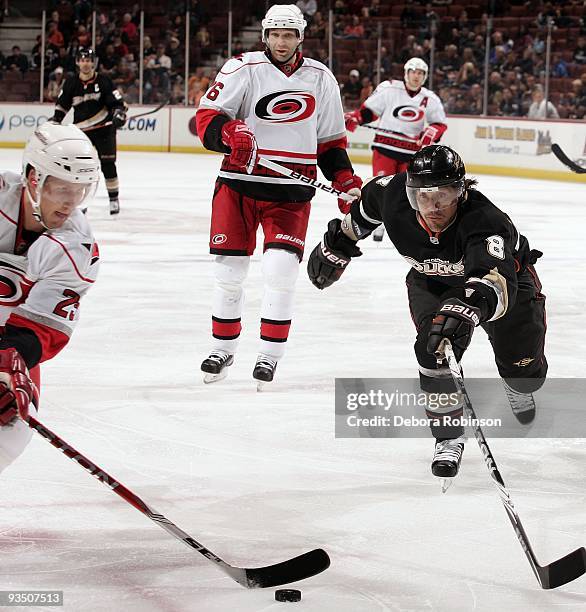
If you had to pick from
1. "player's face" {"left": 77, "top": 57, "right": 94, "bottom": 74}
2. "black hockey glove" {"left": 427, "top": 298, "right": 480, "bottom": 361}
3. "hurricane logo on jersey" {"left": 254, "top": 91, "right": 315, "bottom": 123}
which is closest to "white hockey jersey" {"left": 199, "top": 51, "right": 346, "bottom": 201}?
"hurricane logo on jersey" {"left": 254, "top": 91, "right": 315, "bottom": 123}

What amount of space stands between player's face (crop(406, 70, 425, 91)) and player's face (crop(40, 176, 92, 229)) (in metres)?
5.74

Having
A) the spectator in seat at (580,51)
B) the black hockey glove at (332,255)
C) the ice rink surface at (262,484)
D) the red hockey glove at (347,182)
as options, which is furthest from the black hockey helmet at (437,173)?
the spectator in seat at (580,51)

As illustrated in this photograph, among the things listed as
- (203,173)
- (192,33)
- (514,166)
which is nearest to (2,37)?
(192,33)

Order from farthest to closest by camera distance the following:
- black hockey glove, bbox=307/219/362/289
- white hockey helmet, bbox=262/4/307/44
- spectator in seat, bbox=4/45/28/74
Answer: spectator in seat, bbox=4/45/28/74 < white hockey helmet, bbox=262/4/307/44 < black hockey glove, bbox=307/219/362/289

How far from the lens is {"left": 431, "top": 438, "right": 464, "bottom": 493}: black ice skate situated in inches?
106

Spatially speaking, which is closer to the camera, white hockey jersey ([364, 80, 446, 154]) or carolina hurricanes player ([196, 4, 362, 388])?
carolina hurricanes player ([196, 4, 362, 388])

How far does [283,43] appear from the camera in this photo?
3740 mm

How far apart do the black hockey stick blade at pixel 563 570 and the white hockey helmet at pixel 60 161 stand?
1135mm

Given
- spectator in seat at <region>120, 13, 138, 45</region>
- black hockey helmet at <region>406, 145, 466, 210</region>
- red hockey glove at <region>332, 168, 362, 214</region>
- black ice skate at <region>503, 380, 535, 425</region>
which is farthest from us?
spectator in seat at <region>120, 13, 138, 45</region>

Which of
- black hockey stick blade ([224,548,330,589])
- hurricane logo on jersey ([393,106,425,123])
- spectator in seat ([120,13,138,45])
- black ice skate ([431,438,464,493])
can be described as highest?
spectator in seat ([120,13,138,45])

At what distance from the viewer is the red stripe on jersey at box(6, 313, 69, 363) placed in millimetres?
2193

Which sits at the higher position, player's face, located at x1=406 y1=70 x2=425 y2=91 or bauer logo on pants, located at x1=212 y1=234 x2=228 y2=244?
player's face, located at x1=406 y1=70 x2=425 y2=91

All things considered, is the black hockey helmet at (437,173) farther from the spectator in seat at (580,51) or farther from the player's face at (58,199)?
the spectator in seat at (580,51)

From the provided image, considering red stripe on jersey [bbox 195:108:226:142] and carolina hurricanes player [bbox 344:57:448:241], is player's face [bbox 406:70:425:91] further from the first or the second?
red stripe on jersey [bbox 195:108:226:142]
